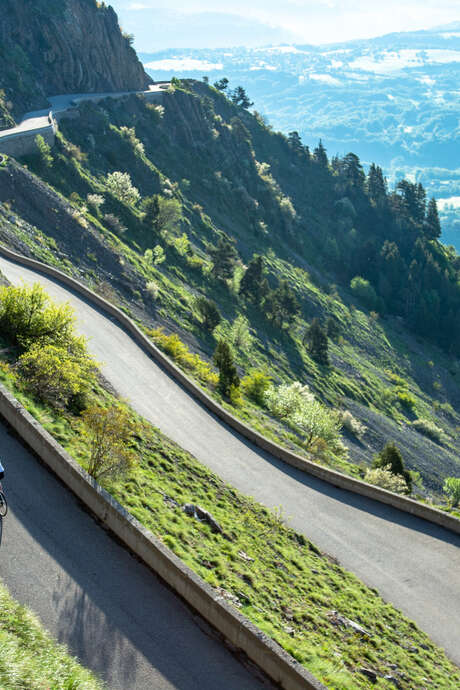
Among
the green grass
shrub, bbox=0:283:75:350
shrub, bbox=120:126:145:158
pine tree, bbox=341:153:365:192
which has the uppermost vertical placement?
pine tree, bbox=341:153:365:192

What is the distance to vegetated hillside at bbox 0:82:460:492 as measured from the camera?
176 ft

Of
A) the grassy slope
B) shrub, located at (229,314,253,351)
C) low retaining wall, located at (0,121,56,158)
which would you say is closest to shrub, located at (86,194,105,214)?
low retaining wall, located at (0,121,56,158)

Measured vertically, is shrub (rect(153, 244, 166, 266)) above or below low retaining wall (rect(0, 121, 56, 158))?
below

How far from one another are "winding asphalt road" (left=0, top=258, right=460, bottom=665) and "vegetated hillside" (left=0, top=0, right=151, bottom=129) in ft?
182

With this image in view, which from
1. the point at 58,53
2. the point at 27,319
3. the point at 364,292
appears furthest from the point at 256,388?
the point at 58,53

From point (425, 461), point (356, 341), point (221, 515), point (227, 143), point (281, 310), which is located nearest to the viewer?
point (221, 515)

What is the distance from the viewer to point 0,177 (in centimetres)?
5172

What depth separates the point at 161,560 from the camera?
43.8 ft

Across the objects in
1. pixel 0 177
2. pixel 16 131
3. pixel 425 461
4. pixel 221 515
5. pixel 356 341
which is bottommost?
pixel 425 461

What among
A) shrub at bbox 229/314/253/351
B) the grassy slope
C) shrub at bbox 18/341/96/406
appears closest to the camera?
the grassy slope

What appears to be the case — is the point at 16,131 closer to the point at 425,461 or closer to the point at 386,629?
the point at 425,461

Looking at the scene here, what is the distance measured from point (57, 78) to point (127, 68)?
20.2 meters

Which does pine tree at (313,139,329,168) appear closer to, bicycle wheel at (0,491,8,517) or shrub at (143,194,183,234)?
shrub at (143,194,183,234)

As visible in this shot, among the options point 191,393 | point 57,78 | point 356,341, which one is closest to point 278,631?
point 191,393
